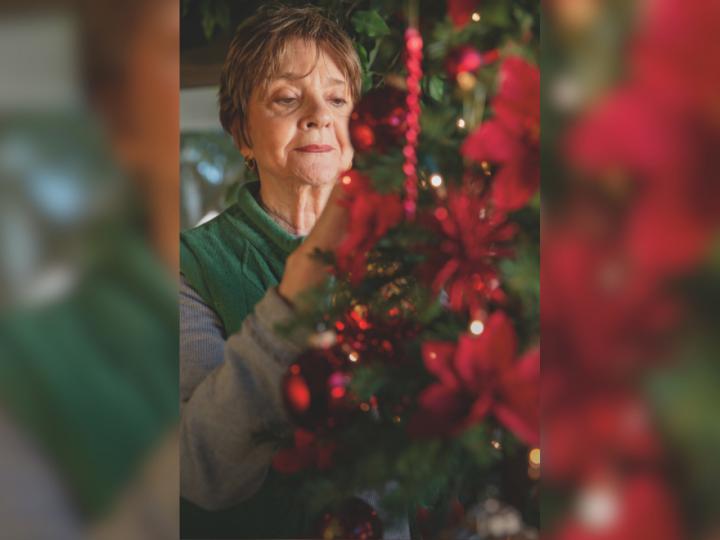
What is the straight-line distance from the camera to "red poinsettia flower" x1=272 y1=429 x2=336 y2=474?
0.85 m

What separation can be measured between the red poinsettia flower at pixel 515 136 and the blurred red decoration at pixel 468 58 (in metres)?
0.06

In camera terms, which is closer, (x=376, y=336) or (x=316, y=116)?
(x=376, y=336)

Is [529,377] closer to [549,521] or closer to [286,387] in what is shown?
[549,521]

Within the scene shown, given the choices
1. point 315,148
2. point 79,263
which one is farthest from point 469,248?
point 79,263

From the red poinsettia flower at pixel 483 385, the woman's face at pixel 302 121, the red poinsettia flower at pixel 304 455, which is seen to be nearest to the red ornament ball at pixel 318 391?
the red poinsettia flower at pixel 304 455

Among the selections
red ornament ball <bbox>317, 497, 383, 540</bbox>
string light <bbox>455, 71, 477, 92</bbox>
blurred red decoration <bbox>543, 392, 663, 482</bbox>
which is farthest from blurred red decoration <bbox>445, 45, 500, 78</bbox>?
red ornament ball <bbox>317, 497, 383, 540</bbox>

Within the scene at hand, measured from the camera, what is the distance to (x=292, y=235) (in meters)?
0.95

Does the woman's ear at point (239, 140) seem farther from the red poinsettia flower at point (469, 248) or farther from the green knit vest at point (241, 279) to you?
the red poinsettia flower at point (469, 248)

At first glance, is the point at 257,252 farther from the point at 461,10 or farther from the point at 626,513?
the point at 626,513

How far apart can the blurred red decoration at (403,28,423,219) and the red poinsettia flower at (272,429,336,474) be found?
293 mm

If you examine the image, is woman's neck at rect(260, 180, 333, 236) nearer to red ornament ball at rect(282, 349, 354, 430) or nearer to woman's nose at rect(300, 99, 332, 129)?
woman's nose at rect(300, 99, 332, 129)

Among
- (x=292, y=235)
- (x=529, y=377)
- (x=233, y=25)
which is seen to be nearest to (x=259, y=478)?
(x=292, y=235)

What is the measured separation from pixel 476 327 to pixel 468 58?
0.89 feet

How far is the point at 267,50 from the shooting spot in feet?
3.11
